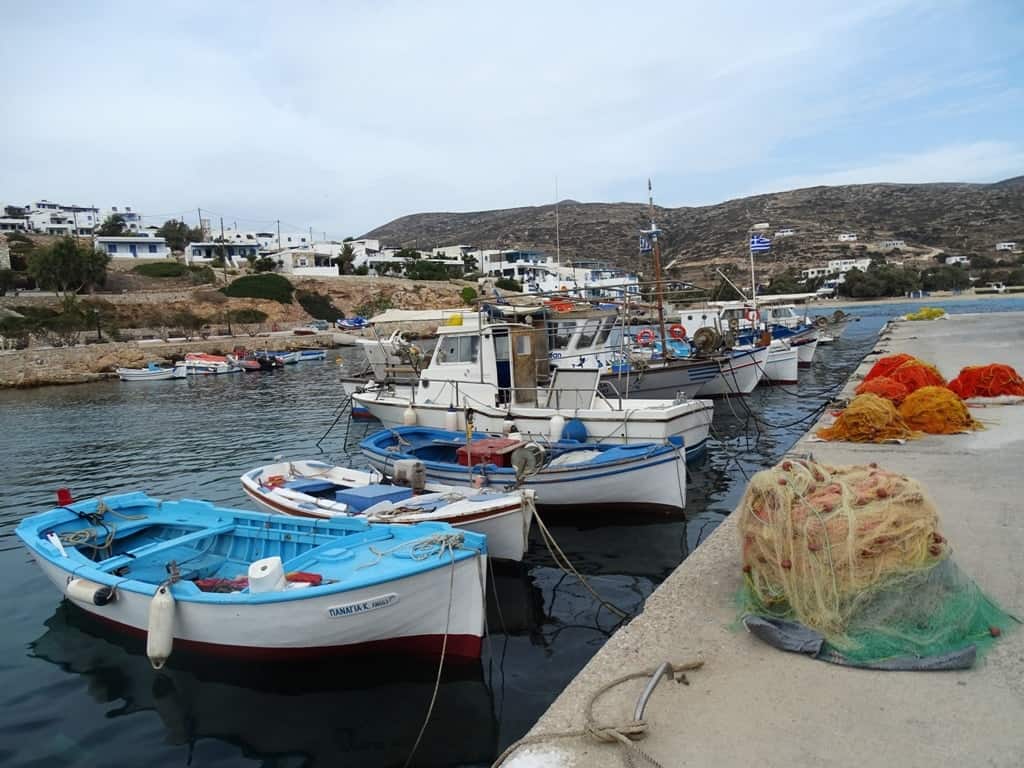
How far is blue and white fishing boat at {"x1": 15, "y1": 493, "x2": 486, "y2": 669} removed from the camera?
5.79 meters

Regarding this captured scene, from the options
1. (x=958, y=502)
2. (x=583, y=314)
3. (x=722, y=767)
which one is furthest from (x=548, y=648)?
(x=583, y=314)

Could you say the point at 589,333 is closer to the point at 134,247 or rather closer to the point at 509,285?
the point at 509,285

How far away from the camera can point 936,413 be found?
10805 mm

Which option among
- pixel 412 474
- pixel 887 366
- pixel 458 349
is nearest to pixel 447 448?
pixel 458 349

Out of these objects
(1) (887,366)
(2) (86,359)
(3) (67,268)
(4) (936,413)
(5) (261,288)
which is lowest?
(2) (86,359)

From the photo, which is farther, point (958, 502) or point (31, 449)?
point (31, 449)

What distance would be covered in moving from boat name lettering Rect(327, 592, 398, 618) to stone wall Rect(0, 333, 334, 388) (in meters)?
41.8

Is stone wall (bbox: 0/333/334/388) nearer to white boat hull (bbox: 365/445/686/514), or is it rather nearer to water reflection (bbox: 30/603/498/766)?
white boat hull (bbox: 365/445/686/514)

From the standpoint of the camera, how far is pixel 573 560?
30.3 feet

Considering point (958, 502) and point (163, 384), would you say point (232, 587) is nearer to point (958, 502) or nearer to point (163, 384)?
point (958, 502)

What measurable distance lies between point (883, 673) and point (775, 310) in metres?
33.7

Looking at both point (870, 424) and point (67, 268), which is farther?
point (67, 268)

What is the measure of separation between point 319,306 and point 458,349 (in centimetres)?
6347

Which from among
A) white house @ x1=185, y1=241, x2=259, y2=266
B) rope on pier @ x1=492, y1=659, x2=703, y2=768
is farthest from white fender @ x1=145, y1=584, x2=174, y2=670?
white house @ x1=185, y1=241, x2=259, y2=266
